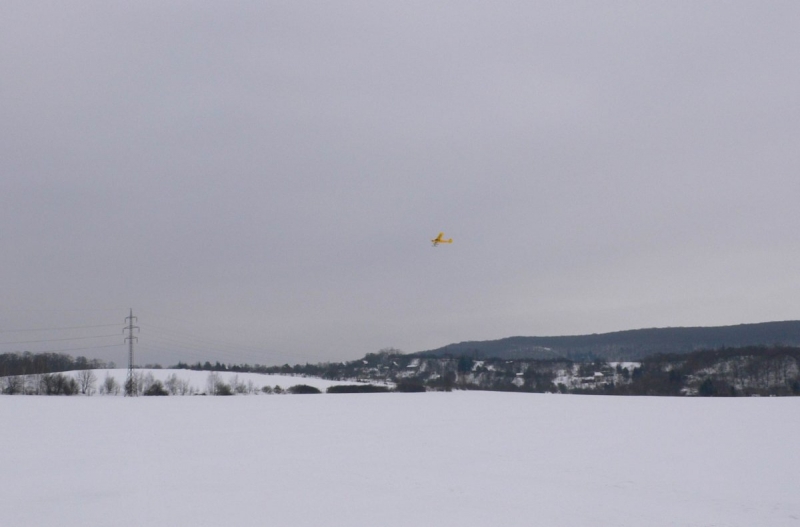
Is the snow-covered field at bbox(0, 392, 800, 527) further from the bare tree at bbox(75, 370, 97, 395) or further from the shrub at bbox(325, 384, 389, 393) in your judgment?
the shrub at bbox(325, 384, 389, 393)

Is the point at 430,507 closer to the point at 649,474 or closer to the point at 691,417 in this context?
the point at 649,474

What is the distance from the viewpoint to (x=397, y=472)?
1683 cm

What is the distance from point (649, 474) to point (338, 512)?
30.1ft

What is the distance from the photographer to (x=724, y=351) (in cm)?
12769

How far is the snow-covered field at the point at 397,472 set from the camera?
1239 cm

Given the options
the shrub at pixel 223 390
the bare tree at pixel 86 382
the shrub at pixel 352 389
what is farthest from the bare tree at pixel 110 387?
the shrub at pixel 352 389

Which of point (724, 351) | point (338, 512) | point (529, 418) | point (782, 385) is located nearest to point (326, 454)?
point (338, 512)

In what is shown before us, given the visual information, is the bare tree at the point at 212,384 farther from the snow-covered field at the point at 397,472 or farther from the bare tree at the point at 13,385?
the snow-covered field at the point at 397,472

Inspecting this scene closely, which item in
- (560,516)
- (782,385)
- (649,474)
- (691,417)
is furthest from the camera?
(782,385)

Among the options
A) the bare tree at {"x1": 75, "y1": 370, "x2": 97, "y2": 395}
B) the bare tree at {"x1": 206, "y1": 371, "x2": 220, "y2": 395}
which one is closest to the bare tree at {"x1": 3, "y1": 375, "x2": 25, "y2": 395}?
the bare tree at {"x1": 75, "y1": 370, "x2": 97, "y2": 395}

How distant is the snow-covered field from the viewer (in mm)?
12391

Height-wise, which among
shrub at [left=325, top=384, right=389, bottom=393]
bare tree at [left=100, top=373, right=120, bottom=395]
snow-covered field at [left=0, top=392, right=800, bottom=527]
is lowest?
shrub at [left=325, top=384, right=389, bottom=393]

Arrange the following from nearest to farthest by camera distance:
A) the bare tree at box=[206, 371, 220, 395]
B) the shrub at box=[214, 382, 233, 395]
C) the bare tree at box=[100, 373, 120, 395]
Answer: the bare tree at box=[100, 373, 120, 395]
the shrub at box=[214, 382, 233, 395]
the bare tree at box=[206, 371, 220, 395]

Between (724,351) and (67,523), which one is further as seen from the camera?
(724,351)
